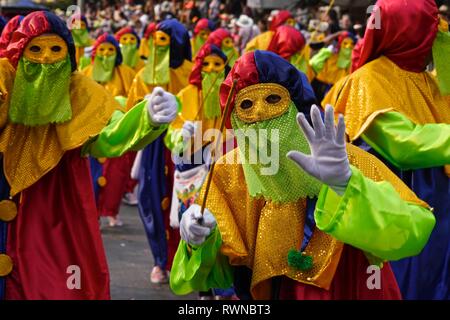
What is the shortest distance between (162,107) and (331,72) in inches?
291

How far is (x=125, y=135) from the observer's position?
461 centimetres

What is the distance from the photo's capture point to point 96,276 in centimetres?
484

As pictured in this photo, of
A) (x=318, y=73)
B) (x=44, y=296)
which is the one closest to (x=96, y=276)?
(x=44, y=296)

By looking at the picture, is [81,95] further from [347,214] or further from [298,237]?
[347,214]

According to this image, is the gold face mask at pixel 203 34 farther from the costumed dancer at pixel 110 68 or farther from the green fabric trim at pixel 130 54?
the costumed dancer at pixel 110 68

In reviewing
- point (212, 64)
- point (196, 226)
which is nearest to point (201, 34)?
point (212, 64)

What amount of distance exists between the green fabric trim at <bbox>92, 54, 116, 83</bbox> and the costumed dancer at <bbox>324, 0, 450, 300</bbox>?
5.45 m

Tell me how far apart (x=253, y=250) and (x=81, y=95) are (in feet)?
5.28

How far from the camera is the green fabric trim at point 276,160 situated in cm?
340

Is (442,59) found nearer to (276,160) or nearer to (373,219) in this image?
(276,160)

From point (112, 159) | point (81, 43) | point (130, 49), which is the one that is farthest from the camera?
point (81, 43)

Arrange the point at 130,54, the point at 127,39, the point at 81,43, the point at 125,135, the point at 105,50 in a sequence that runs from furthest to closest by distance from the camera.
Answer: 1. the point at 81,43
2. the point at 127,39
3. the point at 130,54
4. the point at 105,50
5. the point at 125,135

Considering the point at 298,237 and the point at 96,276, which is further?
the point at 96,276

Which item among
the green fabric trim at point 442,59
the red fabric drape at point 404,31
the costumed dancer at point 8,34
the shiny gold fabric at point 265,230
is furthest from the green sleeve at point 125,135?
the green fabric trim at point 442,59
